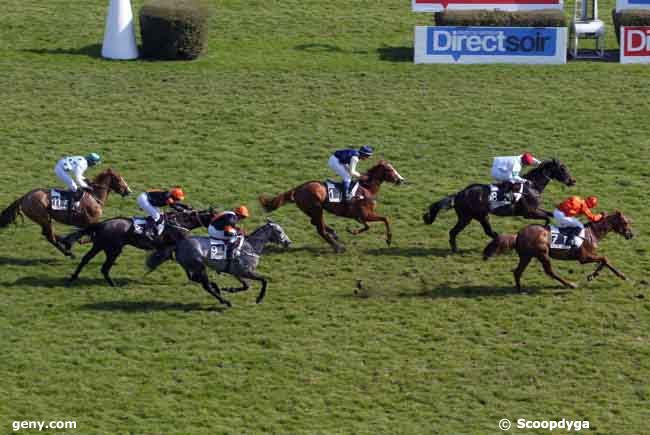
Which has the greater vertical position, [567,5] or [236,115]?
[567,5]

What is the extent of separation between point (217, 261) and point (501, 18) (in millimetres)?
14943

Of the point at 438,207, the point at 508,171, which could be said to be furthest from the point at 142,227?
the point at 508,171

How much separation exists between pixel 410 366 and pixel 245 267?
10.1 ft

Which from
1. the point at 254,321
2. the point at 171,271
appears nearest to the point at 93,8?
the point at 171,271

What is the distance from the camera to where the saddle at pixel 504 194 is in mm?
23344

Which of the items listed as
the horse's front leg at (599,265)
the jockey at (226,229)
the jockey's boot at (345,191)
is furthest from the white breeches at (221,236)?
the horse's front leg at (599,265)

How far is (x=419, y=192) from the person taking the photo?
2703cm

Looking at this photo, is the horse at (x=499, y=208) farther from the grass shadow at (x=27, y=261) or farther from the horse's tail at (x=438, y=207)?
the grass shadow at (x=27, y=261)

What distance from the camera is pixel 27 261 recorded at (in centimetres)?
2383

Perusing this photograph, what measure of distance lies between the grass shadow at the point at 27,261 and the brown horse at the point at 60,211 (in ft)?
0.95

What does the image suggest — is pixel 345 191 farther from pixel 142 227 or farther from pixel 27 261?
pixel 27 261

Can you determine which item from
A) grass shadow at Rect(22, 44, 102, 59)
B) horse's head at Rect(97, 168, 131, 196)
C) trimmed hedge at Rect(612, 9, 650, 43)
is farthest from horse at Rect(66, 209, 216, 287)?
trimmed hedge at Rect(612, 9, 650, 43)

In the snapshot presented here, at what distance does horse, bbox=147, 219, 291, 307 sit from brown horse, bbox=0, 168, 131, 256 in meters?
1.94

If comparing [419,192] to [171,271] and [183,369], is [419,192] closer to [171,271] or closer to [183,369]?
[171,271]
